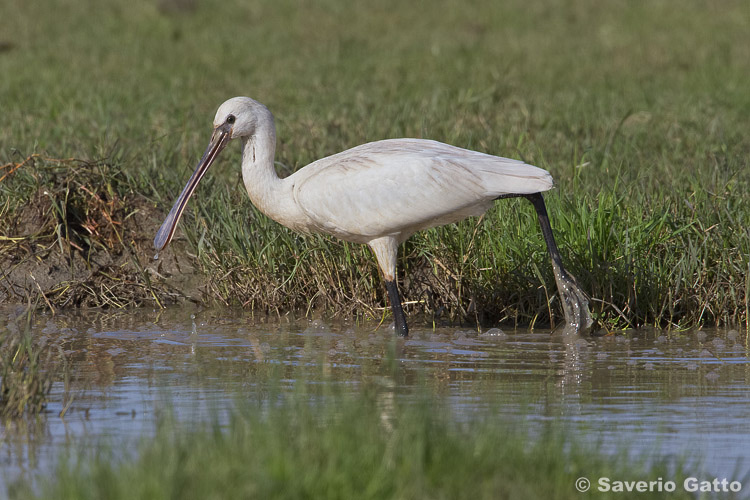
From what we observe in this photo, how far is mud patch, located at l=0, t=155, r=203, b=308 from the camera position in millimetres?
7793

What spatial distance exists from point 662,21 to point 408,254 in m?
13.9

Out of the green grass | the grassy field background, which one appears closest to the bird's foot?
the grassy field background

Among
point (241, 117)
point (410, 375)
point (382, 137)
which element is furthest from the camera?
point (382, 137)

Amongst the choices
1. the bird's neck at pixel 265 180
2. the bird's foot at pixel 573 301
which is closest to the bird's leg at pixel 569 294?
the bird's foot at pixel 573 301

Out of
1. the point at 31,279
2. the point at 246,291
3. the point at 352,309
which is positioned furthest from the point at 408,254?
the point at 31,279

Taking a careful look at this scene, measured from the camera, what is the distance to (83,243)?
817 cm

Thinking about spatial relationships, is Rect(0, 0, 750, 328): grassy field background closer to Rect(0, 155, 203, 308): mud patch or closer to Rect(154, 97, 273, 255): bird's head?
Rect(0, 155, 203, 308): mud patch

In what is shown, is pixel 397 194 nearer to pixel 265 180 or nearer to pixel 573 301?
pixel 265 180

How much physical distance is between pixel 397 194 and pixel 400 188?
1.5 inches

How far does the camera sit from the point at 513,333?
7039mm

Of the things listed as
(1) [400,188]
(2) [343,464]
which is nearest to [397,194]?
(1) [400,188]

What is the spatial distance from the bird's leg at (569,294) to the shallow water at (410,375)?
0.11m

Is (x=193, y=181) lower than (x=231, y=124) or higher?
lower

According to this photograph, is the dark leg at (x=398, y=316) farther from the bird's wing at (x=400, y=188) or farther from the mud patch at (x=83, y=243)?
the mud patch at (x=83, y=243)
